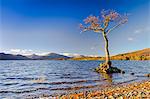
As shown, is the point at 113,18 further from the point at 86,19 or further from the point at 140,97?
the point at 140,97

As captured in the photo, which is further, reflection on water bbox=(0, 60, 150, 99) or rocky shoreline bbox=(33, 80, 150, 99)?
reflection on water bbox=(0, 60, 150, 99)

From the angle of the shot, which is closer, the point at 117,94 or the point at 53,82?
the point at 117,94

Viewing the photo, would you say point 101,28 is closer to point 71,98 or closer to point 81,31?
point 81,31

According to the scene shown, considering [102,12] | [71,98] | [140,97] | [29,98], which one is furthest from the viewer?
[102,12]

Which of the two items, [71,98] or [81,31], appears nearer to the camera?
[71,98]

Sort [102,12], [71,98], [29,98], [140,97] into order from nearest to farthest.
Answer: [140,97] → [71,98] → [29,98] → [102,12]

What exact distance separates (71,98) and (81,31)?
114ft

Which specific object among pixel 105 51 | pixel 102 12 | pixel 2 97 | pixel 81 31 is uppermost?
pixel 102 12

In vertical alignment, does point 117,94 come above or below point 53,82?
above

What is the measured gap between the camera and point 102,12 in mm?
50188

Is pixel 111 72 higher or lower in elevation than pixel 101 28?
lower

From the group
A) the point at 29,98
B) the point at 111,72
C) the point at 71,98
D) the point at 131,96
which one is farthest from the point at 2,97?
the point at 111,72

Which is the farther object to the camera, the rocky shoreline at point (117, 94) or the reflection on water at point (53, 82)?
the reflection on water at point (53, 82)

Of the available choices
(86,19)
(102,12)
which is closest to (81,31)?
(86,19)
